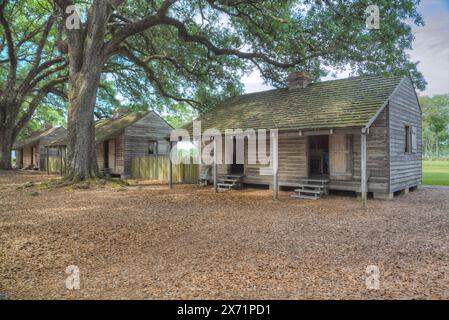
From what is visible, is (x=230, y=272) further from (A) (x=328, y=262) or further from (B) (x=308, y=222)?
(B) (x=308, y=222)

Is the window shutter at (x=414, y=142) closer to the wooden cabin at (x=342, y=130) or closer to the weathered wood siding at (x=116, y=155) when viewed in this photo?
the wooden cabin at (x=342, y=130)

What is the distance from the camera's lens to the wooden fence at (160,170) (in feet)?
62.0

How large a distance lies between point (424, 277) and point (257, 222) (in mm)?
4027

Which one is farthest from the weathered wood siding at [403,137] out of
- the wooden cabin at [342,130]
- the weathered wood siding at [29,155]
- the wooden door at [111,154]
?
the weathered wood siding at [29,155]

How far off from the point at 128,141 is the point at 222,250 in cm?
1951

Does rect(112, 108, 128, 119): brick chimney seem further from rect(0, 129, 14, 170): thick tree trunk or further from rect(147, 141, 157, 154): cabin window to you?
rect(0, 129, 14, 170): thick tree trunk

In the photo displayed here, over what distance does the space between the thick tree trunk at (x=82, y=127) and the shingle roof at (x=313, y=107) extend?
214 inches

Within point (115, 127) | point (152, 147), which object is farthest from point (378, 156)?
point (115, 127)

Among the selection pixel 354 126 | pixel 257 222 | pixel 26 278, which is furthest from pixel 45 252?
pixel 354 126

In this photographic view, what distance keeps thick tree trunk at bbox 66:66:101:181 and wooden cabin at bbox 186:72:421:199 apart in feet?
20.3

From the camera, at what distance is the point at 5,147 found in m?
28.4

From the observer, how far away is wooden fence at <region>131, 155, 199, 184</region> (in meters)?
18.9

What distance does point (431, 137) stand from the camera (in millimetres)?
78375

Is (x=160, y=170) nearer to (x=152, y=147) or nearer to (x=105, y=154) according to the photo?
(x=152, y=147)
